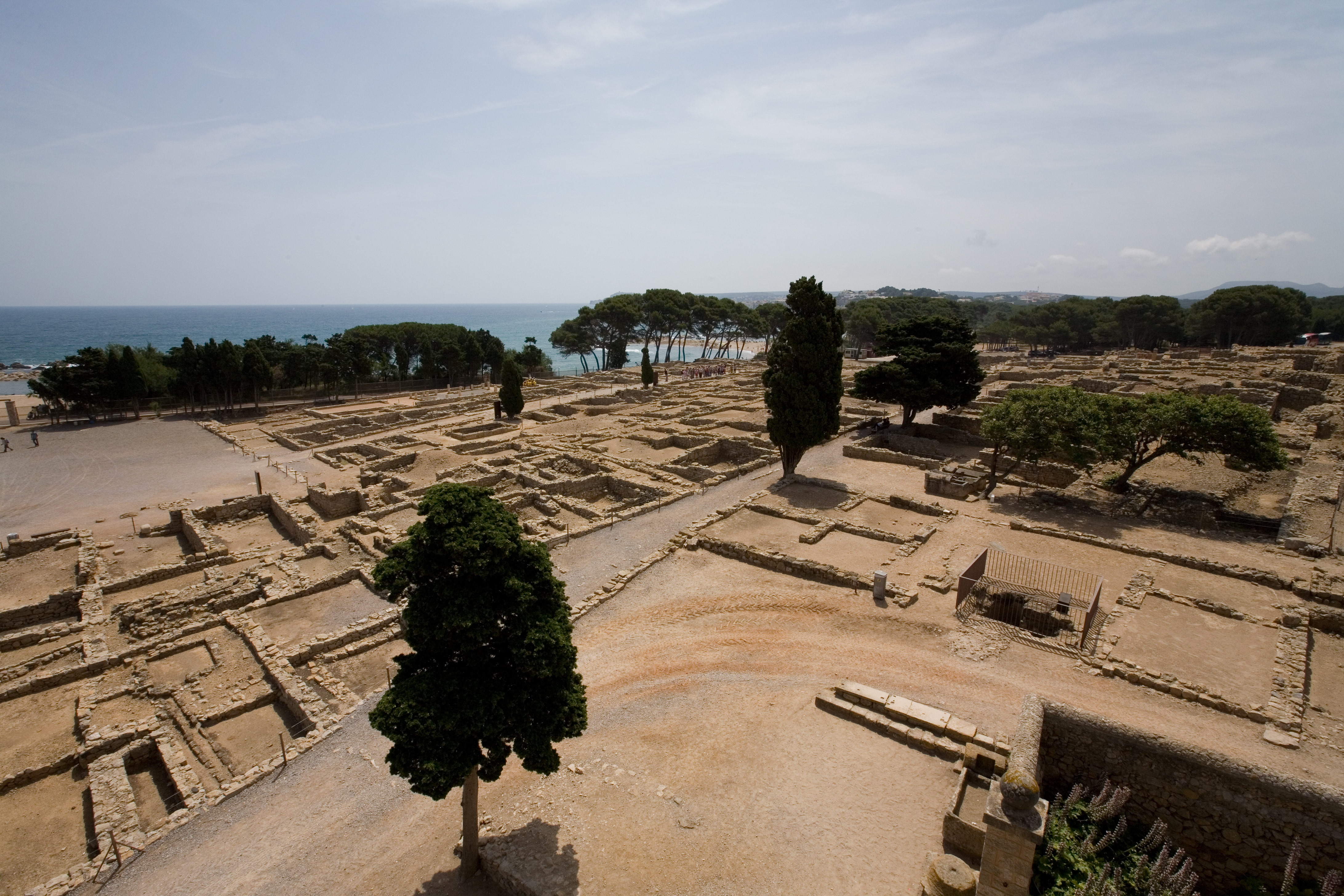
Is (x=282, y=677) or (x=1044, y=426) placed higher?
(x=1044, y=426)

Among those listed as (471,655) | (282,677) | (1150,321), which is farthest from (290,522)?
(1150,321)

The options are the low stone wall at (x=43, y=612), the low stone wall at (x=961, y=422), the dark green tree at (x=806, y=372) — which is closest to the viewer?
the low stone wall at (x=43, y=612)

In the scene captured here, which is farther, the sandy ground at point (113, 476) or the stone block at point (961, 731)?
the sandy ground at point (113, 476)

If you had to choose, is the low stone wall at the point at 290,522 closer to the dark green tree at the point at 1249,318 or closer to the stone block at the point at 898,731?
the stone block at the point at 898,731

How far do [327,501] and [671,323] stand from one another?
49.1m

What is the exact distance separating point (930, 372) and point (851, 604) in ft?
64.8

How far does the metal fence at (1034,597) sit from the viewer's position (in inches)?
535

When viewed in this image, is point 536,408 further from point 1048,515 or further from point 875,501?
point 1048,515

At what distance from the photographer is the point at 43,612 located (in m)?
16.9

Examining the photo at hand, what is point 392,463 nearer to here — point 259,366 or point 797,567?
point 797,567

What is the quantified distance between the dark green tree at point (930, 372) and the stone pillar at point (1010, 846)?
1026 inches

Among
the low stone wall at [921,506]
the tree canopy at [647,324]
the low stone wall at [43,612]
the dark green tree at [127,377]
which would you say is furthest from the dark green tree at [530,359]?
the low stone wall at [921,506]

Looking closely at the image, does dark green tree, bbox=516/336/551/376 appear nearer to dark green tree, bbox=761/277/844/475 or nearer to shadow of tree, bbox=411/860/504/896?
dark green tree, bbox=761/277/844/475

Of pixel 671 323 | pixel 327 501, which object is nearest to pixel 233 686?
pixel 327 501
